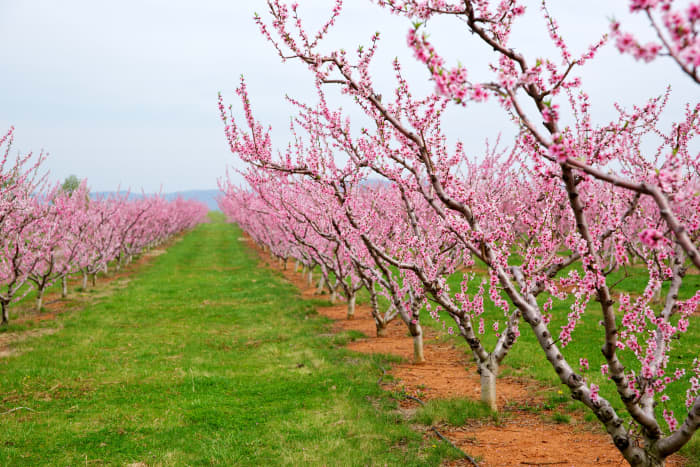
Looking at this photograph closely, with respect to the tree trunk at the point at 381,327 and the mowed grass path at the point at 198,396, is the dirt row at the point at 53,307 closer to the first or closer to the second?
the mowed grass path at the point at 198,396

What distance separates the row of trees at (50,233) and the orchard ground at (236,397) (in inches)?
98.2

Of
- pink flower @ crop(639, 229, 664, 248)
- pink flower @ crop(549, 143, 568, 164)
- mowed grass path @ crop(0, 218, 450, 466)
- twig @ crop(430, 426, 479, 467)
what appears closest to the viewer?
pink flower @ crop(639, 229, 664, 248)

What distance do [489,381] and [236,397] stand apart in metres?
4.49

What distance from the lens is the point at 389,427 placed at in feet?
23.9

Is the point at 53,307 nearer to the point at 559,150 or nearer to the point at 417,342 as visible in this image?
the point at 417,342

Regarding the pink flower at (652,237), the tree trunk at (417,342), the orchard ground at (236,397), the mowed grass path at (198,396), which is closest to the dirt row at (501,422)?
the orchard ground at (236,397)

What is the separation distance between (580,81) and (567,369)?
249 cm

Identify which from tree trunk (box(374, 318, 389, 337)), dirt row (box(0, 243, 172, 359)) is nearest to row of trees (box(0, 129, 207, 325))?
dirt row (box(0, 243, 172, 359))

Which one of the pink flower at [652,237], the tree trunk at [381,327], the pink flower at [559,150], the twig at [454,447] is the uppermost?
the pink flower at [559,150]

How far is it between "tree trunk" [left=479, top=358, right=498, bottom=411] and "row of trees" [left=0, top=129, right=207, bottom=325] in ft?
38.3

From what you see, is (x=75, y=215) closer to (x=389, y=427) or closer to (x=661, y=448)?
(x=389, y=427)

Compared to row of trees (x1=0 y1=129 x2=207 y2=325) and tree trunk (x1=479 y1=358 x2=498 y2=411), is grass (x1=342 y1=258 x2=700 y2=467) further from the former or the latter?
row of trees (x1=0 y1=129 x2=207 y2=325)

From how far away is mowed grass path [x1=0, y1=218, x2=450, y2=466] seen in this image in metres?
6.73

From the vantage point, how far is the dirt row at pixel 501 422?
6.14m
